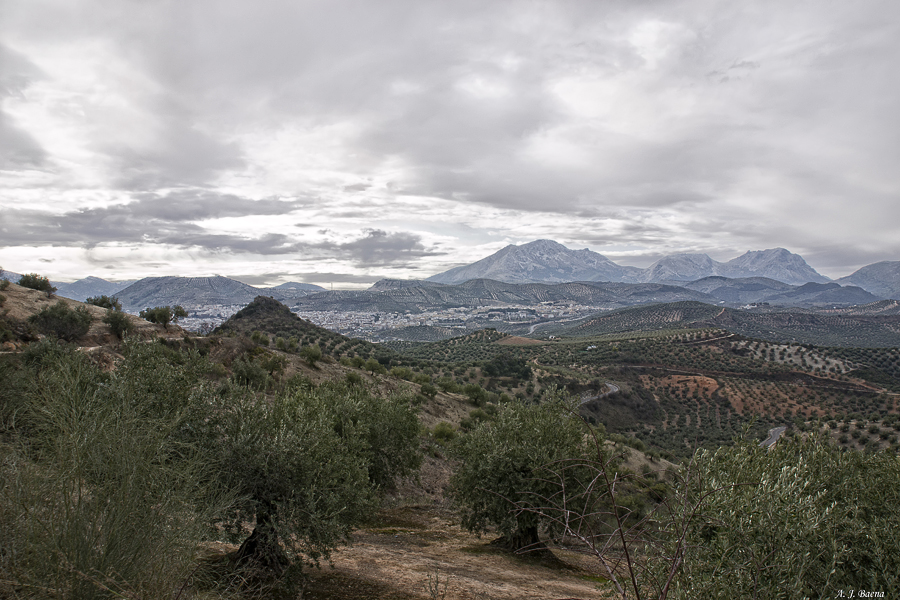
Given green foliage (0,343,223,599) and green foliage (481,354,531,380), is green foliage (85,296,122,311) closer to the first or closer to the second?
green foliage (0,343,223,599)

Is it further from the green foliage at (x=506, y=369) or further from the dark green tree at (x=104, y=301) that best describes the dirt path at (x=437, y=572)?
the green foliage at (x=506, y=369)

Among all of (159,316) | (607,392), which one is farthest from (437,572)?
(607,392)

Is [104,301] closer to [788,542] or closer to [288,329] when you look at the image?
[288,329]

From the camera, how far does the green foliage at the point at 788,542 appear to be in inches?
237

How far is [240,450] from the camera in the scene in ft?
36.0

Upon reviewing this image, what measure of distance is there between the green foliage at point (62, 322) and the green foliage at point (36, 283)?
11402mm

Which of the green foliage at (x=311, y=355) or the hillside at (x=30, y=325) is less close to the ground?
the hillside at (x=30, y=325)

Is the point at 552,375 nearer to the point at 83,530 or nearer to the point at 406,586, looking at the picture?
the point at 406,586

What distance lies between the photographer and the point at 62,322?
31750mm

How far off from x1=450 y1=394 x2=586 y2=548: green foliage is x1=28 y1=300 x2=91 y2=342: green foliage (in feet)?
106

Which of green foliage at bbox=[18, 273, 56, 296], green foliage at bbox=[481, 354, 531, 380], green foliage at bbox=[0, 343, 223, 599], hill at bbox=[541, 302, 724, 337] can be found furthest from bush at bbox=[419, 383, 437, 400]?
hill at bbox=[541, 302, 724, 337]

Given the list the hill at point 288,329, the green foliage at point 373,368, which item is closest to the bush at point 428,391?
the green foliage at point 373,368

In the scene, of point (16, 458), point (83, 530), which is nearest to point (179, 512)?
point (83, 530)

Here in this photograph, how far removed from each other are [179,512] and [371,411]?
16.1 metres
